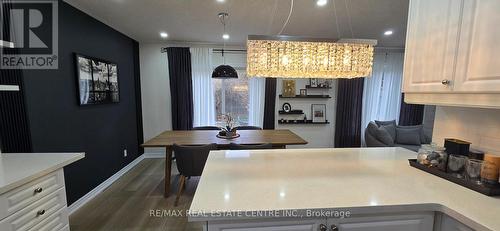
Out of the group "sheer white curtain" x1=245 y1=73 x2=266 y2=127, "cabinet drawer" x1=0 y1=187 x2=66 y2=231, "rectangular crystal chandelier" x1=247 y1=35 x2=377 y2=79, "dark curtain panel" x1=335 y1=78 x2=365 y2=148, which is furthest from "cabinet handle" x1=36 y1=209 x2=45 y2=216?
"dark curtain panel" x1=335 y1=78 x2=365 y2=148

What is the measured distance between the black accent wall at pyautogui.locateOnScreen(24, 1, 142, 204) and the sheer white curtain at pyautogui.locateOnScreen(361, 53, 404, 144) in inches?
187

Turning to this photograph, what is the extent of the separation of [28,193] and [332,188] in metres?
1.74

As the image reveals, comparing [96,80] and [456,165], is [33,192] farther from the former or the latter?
[456,165]

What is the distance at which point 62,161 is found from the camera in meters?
1.53

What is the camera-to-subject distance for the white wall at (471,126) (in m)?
1.28

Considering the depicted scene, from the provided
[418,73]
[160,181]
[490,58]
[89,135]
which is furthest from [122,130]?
[490,58]

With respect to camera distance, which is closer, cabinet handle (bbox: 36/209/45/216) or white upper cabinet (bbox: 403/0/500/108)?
white upper cabinet (bbox: 403/0/500/108)

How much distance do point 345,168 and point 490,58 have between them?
0.88 m

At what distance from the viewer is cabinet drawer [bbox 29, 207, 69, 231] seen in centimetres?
138

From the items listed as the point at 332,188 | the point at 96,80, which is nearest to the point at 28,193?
the point at 332,188

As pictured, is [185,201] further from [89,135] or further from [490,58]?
[490,58]

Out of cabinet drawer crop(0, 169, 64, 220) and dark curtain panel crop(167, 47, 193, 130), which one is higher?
dark curtain panel crop(167, 47, 193, 130)

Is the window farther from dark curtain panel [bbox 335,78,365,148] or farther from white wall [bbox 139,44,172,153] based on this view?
dark curtain panel [bbox 335,78,365,148]

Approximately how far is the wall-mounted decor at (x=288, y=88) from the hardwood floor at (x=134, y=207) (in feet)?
8.07
